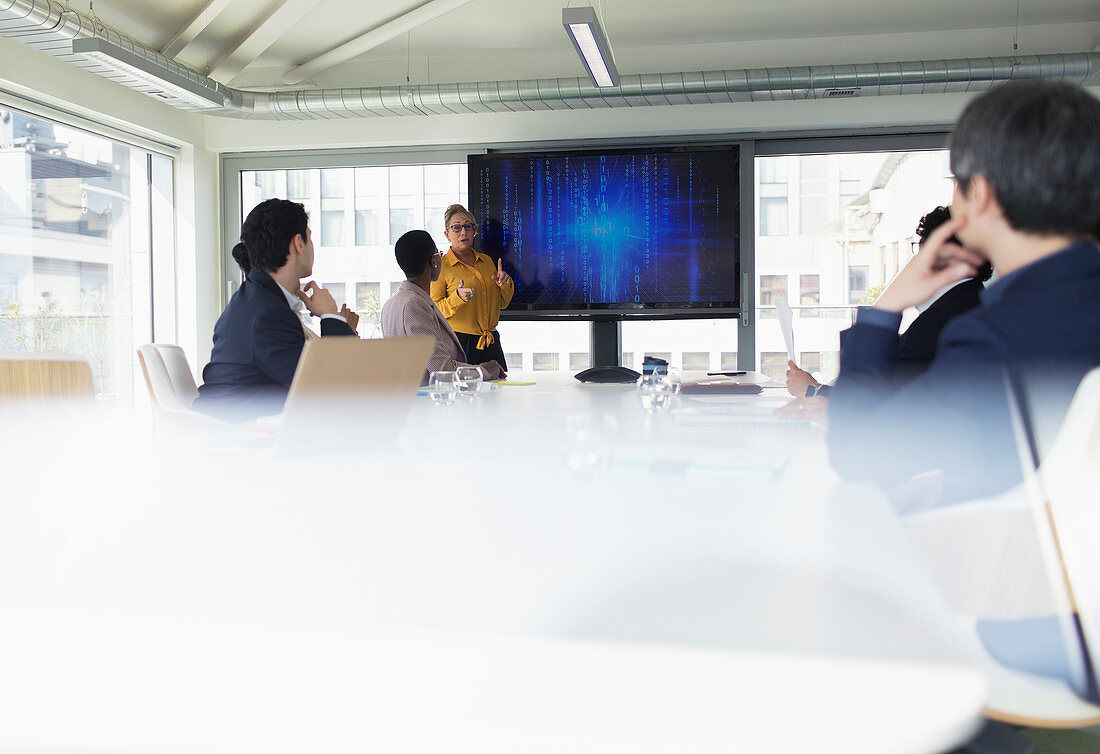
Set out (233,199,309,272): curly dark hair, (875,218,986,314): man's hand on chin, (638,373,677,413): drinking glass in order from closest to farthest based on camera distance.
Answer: (875,218,986,314): man's hand on chin
(638,373,677,413): drinking glass
(233,199,309,272): curly dark hair

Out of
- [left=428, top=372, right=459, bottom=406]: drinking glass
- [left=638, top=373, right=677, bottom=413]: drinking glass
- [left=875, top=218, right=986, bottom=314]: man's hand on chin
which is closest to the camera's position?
[left=875, top=218, right=986, bottom=314]: man's hand on chin

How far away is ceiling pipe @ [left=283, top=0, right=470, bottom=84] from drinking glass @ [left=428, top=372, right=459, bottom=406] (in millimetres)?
3030

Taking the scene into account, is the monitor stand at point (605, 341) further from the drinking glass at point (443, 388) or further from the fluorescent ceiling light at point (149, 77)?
the drinking glass at point (443, 388)

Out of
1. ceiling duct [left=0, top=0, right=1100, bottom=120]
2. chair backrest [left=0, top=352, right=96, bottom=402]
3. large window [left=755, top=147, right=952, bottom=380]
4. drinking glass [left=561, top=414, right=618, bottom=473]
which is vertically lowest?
drinking glass [left=561, top=414, right=618, bottom=473]

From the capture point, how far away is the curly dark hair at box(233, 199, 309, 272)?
3012 millimetres

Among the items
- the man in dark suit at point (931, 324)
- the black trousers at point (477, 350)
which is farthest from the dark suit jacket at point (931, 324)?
the black trousers at point (477, 350)

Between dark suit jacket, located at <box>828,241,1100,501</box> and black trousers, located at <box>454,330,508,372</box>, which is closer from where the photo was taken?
dark suit jacket, located at <box>828,241,1100,501</box>


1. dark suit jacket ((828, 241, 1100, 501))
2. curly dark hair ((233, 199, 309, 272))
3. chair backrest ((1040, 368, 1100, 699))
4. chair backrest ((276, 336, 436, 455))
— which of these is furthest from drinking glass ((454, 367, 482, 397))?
chair backrest ((1040, 368, 1100, 699))

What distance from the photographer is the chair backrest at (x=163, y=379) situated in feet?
10.4

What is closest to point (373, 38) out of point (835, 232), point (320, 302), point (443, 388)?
point (320, 302)

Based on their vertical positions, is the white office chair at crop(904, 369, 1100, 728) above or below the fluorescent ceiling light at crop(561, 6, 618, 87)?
below

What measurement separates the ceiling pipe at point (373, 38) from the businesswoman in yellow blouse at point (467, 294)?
1.07 m

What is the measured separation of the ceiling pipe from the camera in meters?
→ 4.77

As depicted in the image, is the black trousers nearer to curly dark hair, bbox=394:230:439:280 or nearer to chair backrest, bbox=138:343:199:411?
curly dark hair, bbox=394:230:439:280
